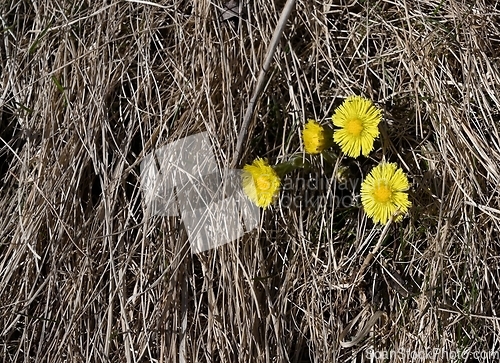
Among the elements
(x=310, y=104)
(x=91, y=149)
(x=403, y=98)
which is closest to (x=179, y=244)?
(x=91, y=149)

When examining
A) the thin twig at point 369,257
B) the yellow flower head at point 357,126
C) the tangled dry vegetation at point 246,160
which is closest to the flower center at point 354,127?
the yellow flower head at point 357,126

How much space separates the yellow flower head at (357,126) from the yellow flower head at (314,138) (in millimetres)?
29

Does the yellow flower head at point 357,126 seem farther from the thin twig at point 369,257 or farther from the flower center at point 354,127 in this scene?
the thin twig at point 369,257

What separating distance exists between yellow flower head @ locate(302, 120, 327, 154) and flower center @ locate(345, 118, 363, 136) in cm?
6

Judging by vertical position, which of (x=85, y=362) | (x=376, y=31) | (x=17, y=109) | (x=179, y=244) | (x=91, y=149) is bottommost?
(x=85, y=362)

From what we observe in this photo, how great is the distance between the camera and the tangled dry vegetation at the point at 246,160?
1.31 m

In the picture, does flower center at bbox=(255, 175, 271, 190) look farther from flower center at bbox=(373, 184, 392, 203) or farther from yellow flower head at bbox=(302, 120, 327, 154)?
flower center at bbox=(373, 184, 392, 203)

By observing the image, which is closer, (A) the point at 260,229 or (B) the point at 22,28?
(A) the point at 260,229

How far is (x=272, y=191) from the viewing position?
127cm

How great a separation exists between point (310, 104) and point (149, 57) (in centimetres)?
41

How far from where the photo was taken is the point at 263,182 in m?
1.27

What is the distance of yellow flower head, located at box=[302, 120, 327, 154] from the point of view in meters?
1.27

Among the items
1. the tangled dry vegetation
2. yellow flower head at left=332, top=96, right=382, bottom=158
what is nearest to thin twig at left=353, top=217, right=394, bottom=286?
the tangled dry vegetation

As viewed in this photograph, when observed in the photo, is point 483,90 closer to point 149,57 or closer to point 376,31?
point 376,31
